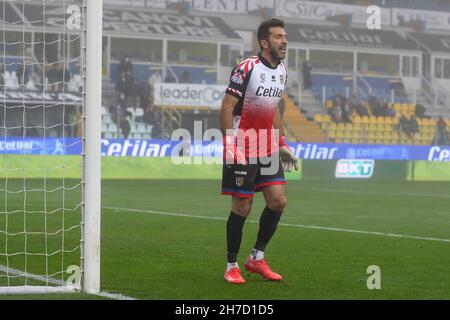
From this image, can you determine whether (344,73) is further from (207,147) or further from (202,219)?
(202,219)

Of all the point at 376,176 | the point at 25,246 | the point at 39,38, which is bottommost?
the point at 376,176

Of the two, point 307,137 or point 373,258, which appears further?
point 307,137

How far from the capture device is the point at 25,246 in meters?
9.20

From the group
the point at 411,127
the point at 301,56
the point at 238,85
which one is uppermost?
the point at 238,85

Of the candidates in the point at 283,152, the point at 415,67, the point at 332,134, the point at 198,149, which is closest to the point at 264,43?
the point at 283,152

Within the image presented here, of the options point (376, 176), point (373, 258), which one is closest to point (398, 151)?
point (376, 176)

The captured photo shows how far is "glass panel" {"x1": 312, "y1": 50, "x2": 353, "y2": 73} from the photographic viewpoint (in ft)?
125

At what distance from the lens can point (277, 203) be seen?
7129mm

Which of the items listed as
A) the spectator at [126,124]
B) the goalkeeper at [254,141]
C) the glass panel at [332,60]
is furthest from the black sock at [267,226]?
the glass panel at [332,60]

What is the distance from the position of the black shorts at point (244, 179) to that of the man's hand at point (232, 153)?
52mm

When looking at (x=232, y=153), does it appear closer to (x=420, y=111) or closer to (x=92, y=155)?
(x=92, y=155)

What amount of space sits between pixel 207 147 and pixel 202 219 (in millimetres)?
14239

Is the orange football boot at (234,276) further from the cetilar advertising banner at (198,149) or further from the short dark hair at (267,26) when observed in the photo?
the cetilar advertising banner at (198,149)

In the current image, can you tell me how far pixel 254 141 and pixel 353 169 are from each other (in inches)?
873
